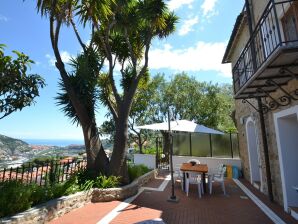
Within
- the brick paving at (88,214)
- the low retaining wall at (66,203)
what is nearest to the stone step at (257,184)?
the low retaining wall at (66,203)

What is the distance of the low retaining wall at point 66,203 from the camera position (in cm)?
494

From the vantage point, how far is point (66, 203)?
6211 mm

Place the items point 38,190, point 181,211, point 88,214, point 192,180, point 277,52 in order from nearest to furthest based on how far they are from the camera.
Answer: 1. point 277,52
2. point 38,190
3. point 88,214
4. point 181,211
5. point 192,180

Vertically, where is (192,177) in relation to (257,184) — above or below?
above

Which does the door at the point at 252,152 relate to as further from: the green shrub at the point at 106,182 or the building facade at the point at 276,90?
the green shrub at the point at 106,182

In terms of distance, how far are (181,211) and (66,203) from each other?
11.3 feet

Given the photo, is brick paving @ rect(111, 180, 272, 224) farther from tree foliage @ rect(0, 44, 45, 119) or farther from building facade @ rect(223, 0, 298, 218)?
tree foliage @ rect(0, 44, 45, 119)

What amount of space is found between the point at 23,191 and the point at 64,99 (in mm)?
3968

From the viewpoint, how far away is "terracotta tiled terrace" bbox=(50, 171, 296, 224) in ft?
19.0

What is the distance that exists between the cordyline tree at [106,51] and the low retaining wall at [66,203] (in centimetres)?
77

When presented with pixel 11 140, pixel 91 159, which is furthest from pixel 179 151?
pixel 11 140

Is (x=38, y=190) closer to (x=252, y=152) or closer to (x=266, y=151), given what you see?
(x=266, y=151)

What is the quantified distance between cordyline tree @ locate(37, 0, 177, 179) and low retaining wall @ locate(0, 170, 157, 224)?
0.77m

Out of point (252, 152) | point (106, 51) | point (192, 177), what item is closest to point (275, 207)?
point (192, 177)
